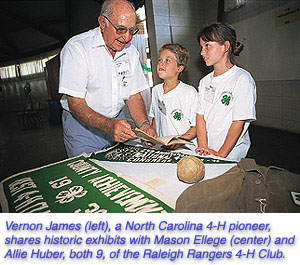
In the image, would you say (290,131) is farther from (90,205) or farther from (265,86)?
(90,205)

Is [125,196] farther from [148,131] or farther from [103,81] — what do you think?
[103,81]

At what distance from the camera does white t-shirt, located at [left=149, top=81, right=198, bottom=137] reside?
1945 mm

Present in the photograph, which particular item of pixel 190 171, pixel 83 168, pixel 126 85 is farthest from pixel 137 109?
pixel 190 171

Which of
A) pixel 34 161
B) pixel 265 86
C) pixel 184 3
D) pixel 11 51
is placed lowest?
pixel 34 161

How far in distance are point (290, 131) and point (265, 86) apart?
1.01 meters

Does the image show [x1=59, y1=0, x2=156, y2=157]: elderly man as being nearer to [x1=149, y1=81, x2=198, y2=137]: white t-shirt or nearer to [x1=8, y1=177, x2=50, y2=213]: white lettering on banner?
[x1=149, y1=81, x2=198, y2=137]: white t-shirt

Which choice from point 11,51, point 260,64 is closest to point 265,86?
point 260,64

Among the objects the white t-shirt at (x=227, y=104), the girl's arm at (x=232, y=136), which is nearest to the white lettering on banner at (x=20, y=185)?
the girl's arm at (x=232, y=136)

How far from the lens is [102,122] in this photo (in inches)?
55.0

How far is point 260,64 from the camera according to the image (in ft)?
15.1

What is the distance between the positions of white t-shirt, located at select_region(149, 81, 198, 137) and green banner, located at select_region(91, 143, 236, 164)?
524 millimetres

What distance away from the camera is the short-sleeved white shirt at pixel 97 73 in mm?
1528

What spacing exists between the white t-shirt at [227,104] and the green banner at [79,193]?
87 centimetres

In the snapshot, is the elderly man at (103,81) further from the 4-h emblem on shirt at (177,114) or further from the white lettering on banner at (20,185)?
the white lettering on banner at (20,185)
